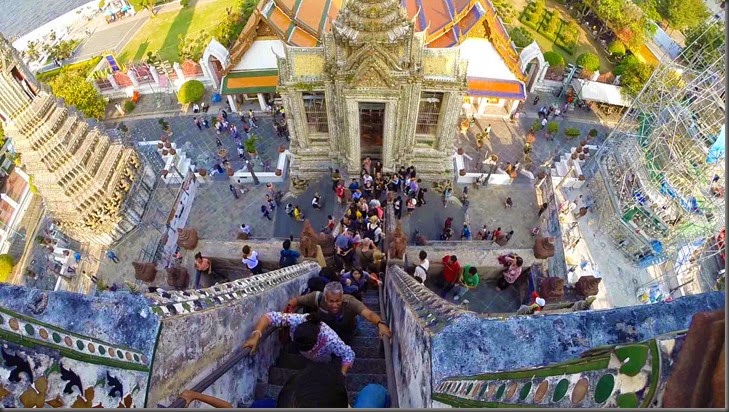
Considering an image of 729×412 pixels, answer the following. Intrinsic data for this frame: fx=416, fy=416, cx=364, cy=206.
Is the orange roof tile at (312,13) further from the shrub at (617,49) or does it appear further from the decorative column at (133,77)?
the shrub at (617,49)

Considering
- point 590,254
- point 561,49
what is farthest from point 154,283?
point 561,49

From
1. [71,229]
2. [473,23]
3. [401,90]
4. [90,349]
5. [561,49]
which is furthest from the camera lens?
[561,49]

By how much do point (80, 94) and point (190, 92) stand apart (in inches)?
251

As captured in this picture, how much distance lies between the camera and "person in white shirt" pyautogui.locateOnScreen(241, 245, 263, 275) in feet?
43.3

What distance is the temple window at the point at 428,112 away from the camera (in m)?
17.6

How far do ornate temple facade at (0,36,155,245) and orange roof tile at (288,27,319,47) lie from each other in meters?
9.91

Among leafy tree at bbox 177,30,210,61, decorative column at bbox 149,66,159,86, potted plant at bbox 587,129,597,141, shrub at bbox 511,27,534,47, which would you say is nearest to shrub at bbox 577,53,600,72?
shrub at bbox 511,27,534,47

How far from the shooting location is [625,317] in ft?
16.5

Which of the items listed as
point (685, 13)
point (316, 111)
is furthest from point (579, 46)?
point (316, 111)

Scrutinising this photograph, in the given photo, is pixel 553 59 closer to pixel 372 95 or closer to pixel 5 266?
pixel 372 95

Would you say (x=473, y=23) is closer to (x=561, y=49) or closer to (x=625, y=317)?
(x=561, y=49)

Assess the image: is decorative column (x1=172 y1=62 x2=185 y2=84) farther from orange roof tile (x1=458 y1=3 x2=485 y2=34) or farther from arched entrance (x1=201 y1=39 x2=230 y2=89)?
orange roof tile (x1=458 y1=3 x2=485 y2=34)

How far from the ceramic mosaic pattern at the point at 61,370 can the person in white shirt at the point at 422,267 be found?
8718 millimetres

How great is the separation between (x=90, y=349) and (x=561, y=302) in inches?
511
